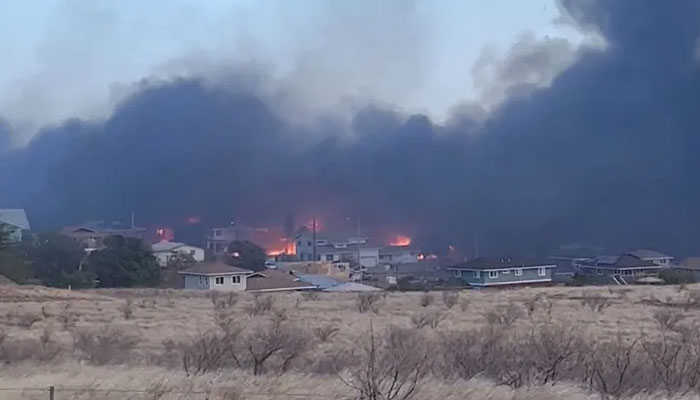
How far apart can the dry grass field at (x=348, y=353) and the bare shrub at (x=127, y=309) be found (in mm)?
158

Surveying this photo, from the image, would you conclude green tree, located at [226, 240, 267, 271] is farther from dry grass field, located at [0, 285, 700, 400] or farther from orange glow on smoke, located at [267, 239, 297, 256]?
dry grass field, located at [0, 285, 700, 400]

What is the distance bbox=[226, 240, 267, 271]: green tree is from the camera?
A: 57938 mm

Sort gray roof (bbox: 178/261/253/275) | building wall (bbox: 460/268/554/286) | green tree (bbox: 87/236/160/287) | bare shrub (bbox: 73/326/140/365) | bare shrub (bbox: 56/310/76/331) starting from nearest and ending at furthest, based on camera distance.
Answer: bare shrub (bbox: 73/326/140/365) → bare shrub (bbox: 56/310/76/331) → gray roof (bbox: 178/261/253/275) → green tree (bbox: 87/236/160/287) → building wall (bbox: 460/268/554/286)

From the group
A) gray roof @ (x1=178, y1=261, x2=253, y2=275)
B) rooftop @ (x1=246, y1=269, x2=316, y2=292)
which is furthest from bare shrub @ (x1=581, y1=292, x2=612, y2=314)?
gray roof @ (x1=178, y1=261, x2=253, y2=275)

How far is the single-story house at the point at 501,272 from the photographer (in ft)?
163

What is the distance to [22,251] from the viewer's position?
5344 centimetres

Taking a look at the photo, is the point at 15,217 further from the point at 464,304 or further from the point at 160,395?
the point at 160,395

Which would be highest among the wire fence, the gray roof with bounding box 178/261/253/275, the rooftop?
the gray roof with bounding box 178/261/253/275

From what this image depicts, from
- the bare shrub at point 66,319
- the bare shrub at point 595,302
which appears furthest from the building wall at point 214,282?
the bare shrub at point 66,319

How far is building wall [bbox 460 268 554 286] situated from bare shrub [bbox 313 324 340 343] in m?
30.3

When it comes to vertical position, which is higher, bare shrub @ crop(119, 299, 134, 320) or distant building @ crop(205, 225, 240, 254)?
distant building @ crop(205, 225, 240, 254)

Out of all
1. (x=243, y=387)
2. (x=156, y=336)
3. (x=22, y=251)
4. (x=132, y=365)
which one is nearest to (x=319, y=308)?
(x=156, y=336)

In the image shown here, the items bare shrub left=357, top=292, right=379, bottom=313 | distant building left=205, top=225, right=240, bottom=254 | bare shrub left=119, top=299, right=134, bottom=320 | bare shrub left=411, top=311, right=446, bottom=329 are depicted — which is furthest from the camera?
distant building left=205, top=225, right=240, bottom=254

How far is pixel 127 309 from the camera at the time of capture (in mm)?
25047
